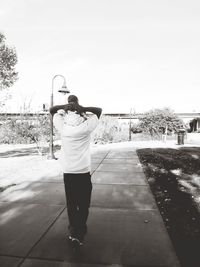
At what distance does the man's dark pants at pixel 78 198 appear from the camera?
3631 millimetres

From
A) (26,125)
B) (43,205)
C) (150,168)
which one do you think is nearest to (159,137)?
(26,125)

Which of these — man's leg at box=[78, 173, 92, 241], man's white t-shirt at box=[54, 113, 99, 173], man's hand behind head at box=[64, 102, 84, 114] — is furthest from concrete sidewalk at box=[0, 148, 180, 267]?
man's hand behind head at box=[64, 102, 84, 114]

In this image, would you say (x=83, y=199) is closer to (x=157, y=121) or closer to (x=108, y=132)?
(x=108, y=132)

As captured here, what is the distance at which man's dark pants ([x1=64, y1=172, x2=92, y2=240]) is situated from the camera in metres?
3.63

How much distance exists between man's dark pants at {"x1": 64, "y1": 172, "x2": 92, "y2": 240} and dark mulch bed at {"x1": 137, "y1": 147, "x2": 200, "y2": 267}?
1.32 metres

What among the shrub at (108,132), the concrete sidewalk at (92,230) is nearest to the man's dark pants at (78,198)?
the concrete sidewalk at (92,230)

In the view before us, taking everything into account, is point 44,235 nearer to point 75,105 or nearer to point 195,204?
point 75,105

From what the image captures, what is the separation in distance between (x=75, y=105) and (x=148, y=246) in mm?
2131

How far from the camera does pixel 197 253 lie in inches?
143

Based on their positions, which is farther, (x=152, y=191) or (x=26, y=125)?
(x=26, y=125)

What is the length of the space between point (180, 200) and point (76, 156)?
335cm

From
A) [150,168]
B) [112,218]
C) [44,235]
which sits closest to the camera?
[44,235]

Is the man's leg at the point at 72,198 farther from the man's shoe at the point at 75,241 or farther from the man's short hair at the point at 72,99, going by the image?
the man's short hair at the point at 72,99

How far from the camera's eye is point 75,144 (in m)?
3.62
